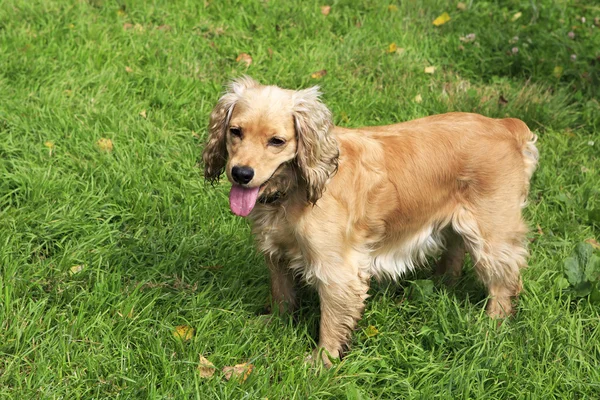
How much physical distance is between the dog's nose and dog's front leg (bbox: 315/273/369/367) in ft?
2.53

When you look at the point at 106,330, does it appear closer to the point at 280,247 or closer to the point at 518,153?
the point at 280,247

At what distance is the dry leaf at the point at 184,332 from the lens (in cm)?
347

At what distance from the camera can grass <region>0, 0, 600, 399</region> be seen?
340 cm

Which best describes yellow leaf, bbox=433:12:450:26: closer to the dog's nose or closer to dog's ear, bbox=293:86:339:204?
dog's ear, bbox=293:86:339:204

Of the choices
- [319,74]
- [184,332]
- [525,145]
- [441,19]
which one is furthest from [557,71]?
[184,332]

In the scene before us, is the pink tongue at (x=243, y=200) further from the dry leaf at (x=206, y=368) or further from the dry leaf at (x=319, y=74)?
the dry leaf at (x=319, y=74)

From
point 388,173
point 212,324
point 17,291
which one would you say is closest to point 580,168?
point 388,173

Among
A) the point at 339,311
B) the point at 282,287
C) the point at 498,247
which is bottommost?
the point at 282,287

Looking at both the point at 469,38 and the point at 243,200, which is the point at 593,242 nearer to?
the point at 243,200

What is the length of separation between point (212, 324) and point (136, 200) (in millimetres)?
1265

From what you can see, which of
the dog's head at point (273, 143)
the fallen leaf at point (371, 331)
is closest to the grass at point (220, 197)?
the fallen leaf at point (371, 331)

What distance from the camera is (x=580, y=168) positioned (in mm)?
5320

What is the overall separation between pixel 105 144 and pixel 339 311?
2.28 metres

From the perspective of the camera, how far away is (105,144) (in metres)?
4.95
